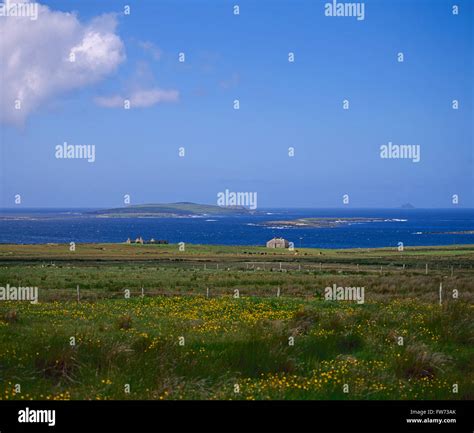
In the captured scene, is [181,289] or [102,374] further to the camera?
[181,289]

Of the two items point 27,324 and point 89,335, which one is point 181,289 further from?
point 89,335

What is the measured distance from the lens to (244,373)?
11883 mm

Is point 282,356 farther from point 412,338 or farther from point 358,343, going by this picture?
point 412,338
